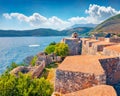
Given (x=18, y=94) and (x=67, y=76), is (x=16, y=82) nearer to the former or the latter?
(x=18, y=94)

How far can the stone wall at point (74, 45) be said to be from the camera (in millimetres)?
51531

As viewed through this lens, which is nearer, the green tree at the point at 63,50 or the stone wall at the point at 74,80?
the stone wall at the point at 74,80

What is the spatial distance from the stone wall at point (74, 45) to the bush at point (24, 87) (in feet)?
99.4

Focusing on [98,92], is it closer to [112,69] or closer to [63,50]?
[112,69]

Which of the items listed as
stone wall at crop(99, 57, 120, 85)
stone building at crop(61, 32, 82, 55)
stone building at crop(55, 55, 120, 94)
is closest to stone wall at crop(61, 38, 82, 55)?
stone building at crop(61, 32, 82, 55)

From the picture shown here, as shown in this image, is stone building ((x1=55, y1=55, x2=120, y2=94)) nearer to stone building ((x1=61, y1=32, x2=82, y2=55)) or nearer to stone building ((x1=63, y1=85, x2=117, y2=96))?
stone building ((x1=63, y1=85, x2=117, y2=96))

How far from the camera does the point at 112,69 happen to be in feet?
71.3

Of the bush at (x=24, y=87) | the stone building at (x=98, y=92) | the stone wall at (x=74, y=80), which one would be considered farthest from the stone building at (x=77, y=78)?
the bush at (x=24, y=87)

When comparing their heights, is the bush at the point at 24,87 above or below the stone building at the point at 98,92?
below

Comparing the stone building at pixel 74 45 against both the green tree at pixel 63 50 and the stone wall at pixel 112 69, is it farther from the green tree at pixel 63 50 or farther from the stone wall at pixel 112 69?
the stone wall at pixel 112 69

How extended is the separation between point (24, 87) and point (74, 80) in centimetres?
617

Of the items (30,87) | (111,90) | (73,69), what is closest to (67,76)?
(73,69)

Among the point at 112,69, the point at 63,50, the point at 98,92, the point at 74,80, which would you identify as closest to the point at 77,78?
the point at 74,80

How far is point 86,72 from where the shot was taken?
52.2 ft
